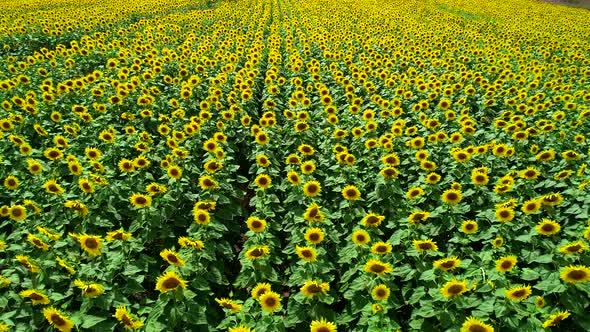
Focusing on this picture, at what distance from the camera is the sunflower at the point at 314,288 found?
12.0 feet

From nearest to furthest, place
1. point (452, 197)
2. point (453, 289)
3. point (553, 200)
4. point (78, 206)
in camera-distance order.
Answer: point (453, 289) → point (553, 200) → point (78, 206) → point (452, 197)

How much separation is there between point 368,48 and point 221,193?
1134 centimetres

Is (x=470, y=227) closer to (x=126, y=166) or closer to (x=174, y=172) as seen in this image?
(x=174, y=172)

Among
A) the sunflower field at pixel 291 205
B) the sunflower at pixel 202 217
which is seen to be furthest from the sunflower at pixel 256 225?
the sunflower at pixel 202 217

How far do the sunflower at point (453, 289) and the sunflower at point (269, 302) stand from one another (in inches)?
63.7

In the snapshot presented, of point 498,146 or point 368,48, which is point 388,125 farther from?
point 368,48

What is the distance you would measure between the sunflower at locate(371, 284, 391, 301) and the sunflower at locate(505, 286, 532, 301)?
1086 mm

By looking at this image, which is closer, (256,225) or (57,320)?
(57,320)

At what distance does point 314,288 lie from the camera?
366cm

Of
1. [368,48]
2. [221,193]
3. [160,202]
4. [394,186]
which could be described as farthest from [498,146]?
[368,48]

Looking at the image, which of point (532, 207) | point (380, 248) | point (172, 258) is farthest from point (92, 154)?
point (532, 207)

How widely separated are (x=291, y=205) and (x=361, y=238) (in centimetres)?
186

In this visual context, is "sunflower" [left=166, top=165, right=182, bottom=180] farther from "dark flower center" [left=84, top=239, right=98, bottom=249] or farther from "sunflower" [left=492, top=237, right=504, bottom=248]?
"sunflower" [left=492, top=237, right=504, bottom=248]

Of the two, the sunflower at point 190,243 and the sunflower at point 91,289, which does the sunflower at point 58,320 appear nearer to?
the sunflower at point 91,289
